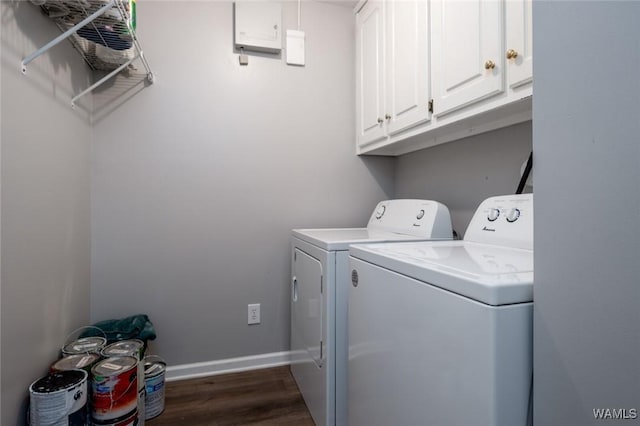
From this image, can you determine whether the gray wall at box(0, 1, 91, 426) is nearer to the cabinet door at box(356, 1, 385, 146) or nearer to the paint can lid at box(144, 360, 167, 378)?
the paint can lid at box(144, 360, 167, 378)

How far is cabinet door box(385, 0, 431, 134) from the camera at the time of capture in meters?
1.47

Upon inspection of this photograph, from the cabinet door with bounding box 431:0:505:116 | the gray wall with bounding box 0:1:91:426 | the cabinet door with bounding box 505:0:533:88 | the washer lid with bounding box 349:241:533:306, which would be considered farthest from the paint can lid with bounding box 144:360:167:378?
the cabinet door with bounding box 505:0:533:88

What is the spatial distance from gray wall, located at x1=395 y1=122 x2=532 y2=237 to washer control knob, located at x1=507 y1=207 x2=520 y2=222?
0.35 meters

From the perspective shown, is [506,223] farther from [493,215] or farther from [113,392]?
[113,392]

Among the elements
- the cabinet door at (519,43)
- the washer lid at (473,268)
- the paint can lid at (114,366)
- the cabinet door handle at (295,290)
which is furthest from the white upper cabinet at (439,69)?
the paint can lid at (114,366)

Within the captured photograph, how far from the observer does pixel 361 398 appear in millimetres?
1100

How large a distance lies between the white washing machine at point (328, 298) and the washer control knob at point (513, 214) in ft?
1.25

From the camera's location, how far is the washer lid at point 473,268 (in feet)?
1.95

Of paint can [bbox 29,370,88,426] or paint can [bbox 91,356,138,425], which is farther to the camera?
paint can [bbox 91,356,138,425]

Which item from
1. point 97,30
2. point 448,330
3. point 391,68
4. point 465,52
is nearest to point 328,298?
point 448,330

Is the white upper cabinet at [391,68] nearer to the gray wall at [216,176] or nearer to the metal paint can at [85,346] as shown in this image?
the gray wall at [216,176]

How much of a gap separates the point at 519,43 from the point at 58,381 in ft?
6.52

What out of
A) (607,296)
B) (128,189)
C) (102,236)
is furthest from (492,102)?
(102,236)

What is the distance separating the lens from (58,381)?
3.79 feet
